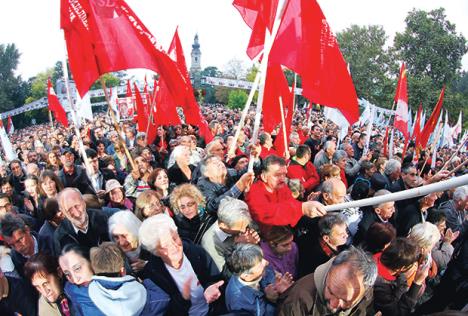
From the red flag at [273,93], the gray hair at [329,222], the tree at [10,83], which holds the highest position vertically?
the tree at [10,83]

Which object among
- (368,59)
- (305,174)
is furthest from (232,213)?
(368,59)

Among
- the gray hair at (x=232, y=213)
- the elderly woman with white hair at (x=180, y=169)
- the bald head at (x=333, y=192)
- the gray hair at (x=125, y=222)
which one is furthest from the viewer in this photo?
the elderly woman with white hair at (x=180, y=169)

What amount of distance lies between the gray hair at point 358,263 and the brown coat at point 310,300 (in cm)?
7

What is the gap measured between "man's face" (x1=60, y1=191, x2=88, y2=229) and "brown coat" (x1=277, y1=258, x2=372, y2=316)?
1.86 m

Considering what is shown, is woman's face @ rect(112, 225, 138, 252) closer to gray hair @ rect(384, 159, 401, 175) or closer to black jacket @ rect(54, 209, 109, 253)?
black jacket @ rect(54, 209, 109, 253)

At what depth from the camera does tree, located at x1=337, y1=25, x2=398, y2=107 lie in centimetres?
4094

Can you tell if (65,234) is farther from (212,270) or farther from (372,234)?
(372,234)

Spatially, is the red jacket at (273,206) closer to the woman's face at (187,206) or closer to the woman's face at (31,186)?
the woman's face at (187,206)

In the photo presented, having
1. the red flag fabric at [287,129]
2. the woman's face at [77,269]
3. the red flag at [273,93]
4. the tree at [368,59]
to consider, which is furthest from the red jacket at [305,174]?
the tree at [368,59]

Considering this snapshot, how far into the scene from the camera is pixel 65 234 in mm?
3064

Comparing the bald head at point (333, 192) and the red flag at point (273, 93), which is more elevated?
the red flag at point (273, 93)

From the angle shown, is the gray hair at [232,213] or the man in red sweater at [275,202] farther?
the man in red sweater at [275,202]

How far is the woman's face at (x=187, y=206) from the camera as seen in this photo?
307cm

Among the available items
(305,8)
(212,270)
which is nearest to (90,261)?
(212,270)
